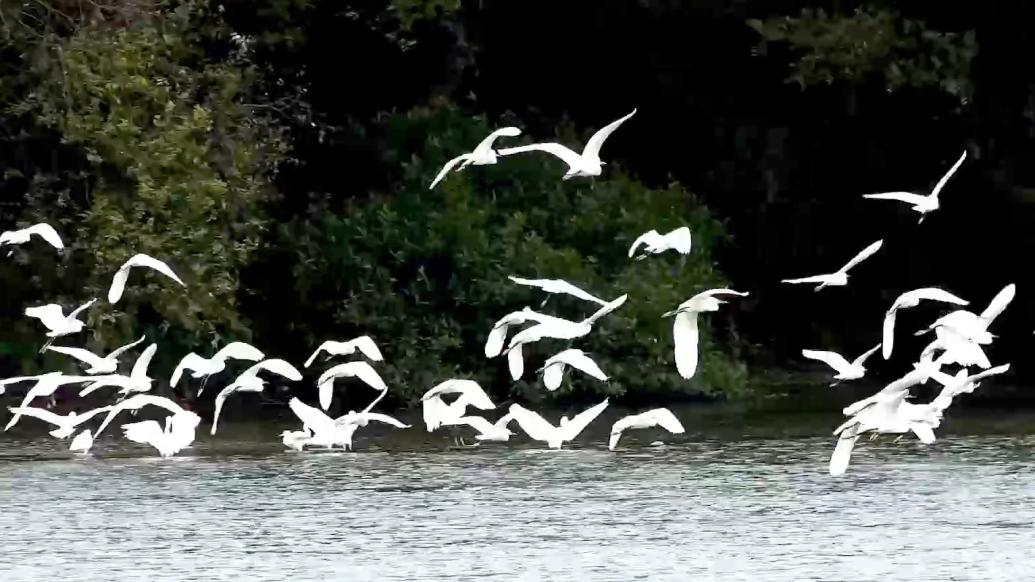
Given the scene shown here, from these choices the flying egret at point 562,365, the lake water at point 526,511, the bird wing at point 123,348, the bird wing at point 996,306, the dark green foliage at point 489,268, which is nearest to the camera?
the lake water at point 526,511

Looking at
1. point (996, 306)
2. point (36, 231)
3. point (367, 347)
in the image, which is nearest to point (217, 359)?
point (367, 347)

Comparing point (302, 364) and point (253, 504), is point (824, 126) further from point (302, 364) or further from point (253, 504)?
point (253, 504)

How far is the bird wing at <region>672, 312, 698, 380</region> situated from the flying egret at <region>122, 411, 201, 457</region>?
341 cm

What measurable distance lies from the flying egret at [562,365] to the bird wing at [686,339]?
85 centimetres

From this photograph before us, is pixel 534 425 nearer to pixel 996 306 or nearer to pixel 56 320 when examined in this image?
pixel 996 306

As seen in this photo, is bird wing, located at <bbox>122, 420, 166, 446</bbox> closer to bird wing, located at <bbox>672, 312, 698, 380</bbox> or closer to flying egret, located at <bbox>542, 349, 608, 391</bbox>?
flying egret, located at <bbox>542, 349, 608, 391</bbox>

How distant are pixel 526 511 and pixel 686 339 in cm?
284

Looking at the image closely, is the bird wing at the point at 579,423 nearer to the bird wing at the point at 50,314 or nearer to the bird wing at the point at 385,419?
the bird wing at the point at 385,419

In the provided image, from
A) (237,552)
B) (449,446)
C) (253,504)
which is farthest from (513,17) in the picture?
(237,552)

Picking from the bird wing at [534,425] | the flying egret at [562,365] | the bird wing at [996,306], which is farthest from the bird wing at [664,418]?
the bird wing at [996,306]

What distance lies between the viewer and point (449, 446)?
21344mm

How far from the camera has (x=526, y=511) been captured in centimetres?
1766

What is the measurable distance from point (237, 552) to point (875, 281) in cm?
1175

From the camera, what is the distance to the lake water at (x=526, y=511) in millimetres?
15656
